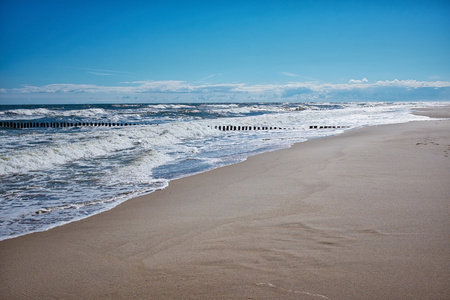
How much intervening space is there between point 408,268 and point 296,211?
5.39 feet

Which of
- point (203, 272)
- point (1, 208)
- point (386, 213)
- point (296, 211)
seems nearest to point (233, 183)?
point (296, 211)

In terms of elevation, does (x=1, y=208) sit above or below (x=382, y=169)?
below

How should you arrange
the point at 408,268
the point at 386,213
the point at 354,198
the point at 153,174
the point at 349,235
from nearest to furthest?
the point at 408,268
the point at 349,235
the point at 386,213
the point at 354,198
the point at 153,174

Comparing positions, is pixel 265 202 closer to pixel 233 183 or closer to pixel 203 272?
pixel 233 183

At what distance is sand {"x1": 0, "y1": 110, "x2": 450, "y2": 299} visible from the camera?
2348mm

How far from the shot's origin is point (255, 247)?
9.85 ft

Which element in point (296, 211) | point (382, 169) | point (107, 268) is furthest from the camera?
point (382, 169)

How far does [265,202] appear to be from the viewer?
14.8 ft

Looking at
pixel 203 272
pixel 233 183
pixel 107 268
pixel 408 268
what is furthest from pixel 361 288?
pixel 233 183

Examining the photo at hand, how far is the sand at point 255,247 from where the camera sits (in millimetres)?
2348

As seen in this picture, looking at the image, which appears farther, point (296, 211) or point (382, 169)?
point (382, 169)

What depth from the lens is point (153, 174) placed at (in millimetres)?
7340

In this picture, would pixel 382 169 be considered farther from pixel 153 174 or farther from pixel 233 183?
pixel 153 174

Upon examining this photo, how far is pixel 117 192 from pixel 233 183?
2.09m
